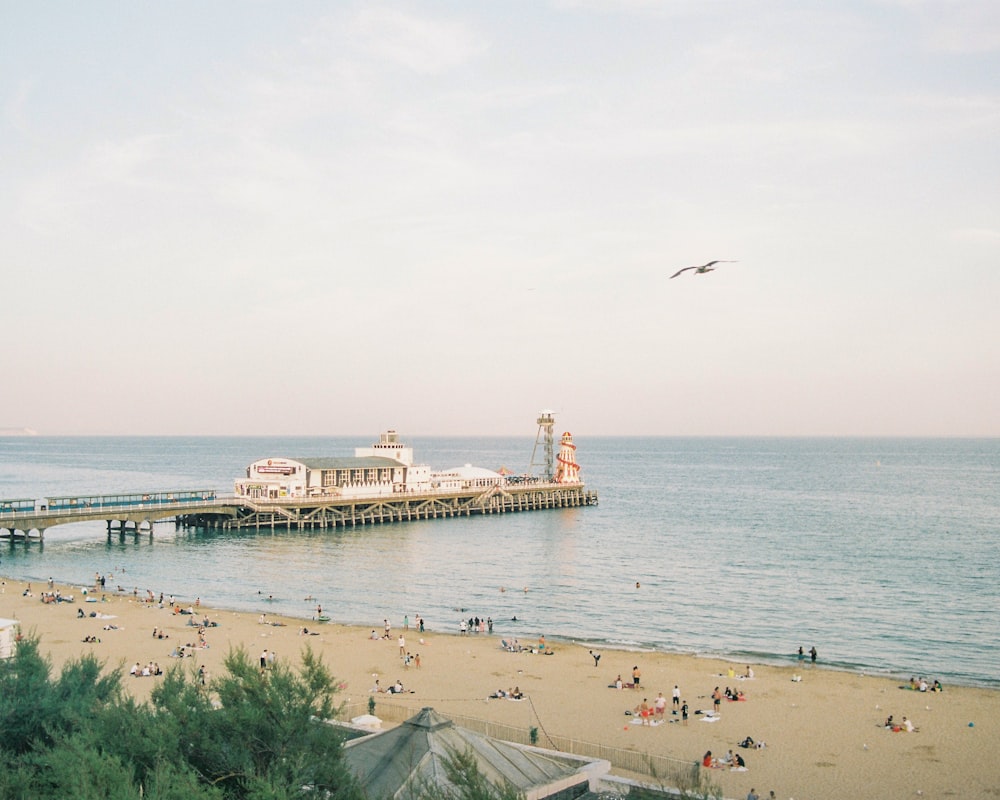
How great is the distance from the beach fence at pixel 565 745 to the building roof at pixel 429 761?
5.10 meters

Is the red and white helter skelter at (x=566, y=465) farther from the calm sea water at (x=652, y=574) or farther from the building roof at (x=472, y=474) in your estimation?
the building roof at (x=472, y=474)

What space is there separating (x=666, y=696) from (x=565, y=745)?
837 cm

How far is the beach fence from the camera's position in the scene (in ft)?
73.3

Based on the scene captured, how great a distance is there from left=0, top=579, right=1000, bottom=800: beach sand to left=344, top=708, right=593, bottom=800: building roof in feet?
21.0

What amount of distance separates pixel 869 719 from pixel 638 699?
23.1 feet

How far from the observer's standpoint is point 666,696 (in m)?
31.1

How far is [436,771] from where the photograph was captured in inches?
590

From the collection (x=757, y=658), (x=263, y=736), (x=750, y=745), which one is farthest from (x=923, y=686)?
(x=263, y=736)

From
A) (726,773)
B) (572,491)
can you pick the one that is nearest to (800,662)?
(726,773)

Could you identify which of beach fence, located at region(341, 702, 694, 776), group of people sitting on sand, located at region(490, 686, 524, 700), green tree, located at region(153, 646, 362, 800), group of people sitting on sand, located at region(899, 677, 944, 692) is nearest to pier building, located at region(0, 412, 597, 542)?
group of people sitting on sand, located at region(490, 686, 524, 700)

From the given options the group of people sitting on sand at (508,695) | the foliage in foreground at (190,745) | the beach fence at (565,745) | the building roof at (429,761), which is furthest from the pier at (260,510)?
the building roof at (429,761)

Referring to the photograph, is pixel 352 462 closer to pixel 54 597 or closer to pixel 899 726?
pixel 54 597

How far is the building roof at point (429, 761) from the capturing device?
587 inches

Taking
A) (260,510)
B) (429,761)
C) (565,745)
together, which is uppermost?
(429,761)
